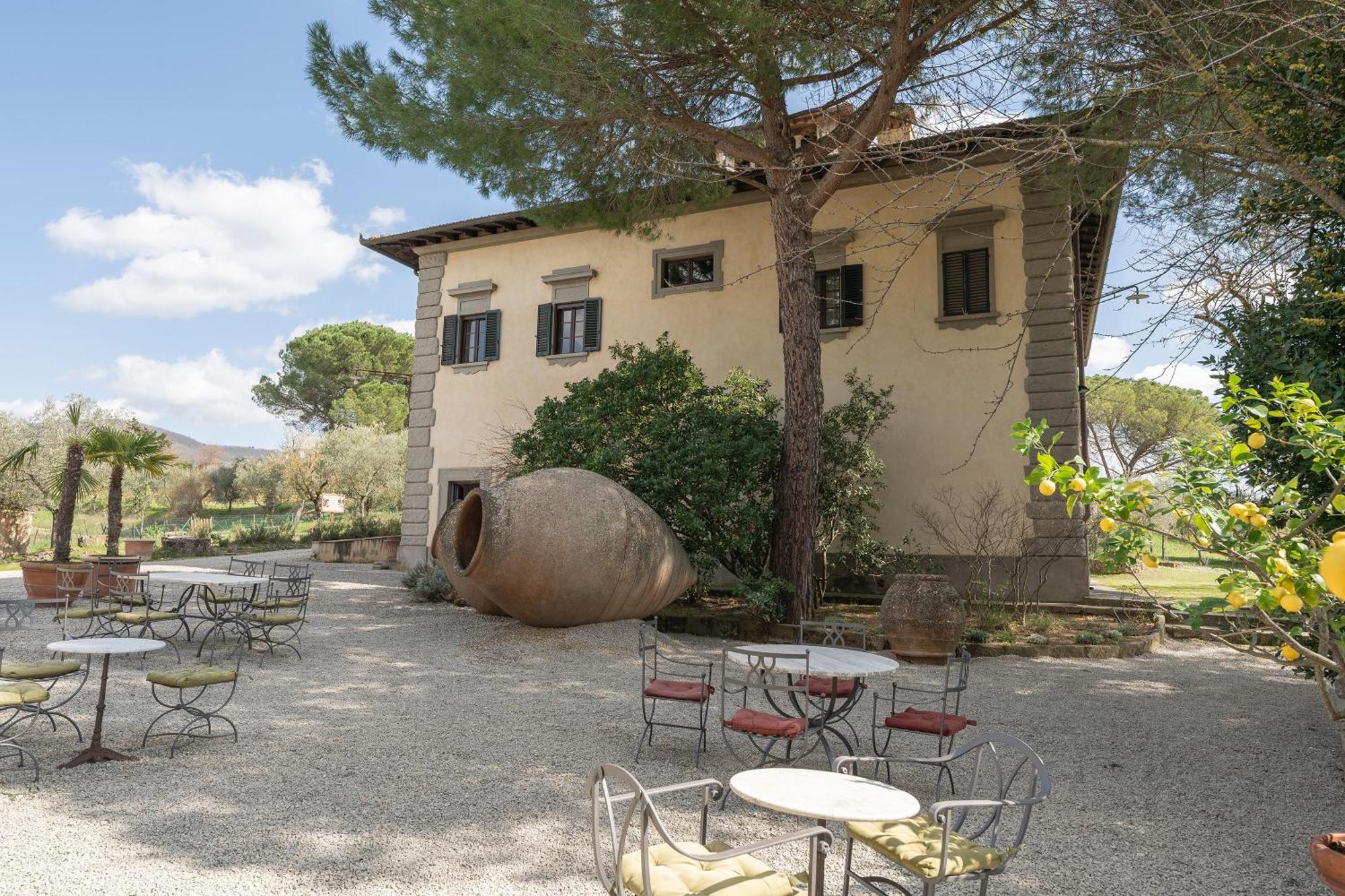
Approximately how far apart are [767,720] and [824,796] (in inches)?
78.2

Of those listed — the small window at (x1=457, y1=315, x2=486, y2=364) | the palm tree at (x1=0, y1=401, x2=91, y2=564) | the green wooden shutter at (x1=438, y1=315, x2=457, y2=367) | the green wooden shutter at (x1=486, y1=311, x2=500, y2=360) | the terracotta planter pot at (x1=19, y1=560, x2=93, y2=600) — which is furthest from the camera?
the green wooden shutter at (x1=438, y1=315, x2=457, y2=367)

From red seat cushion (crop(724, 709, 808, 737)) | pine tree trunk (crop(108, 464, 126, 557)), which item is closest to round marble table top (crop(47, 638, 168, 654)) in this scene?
red seat cushion (crop(724, 709, 808, 737))

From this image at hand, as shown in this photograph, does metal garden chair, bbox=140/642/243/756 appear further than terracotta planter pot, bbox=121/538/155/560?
No

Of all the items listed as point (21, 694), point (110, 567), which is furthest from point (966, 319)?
point (110, 567)

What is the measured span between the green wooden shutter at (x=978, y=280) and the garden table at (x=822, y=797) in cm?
1127

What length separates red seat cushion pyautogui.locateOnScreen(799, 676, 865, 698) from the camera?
522 centimetres

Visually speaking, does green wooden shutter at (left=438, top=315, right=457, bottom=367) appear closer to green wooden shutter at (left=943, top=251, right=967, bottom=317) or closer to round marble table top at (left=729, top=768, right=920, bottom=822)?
green wooden shutter at (left=943, top=251, right=967, bottom=317)

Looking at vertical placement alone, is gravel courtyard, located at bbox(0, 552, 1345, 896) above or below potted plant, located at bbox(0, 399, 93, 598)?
below

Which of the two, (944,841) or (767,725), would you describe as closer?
(944,841)

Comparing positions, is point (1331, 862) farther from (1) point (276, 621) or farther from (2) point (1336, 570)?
(1) point (276, 621)

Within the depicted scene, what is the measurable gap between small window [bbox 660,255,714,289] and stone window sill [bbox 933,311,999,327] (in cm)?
419

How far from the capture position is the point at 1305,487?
4.34 m

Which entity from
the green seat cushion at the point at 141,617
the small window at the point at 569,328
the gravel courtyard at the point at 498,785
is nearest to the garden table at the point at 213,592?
the green seat cushion at the point at 141,617

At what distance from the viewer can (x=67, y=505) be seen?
11.2 meters
